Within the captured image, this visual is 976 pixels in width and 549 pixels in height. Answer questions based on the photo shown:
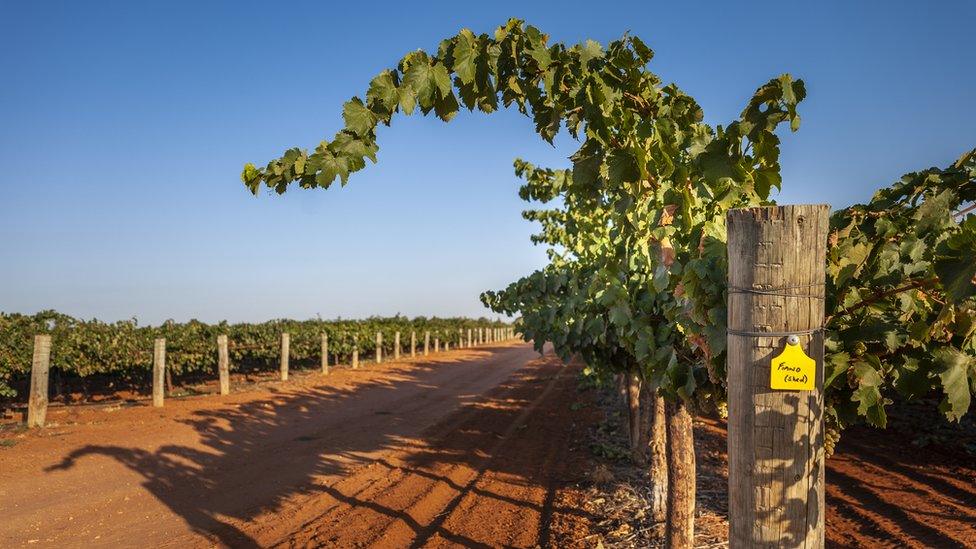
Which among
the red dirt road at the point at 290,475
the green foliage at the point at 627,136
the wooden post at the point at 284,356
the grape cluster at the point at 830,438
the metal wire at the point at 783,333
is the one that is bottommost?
the red dirt road at the point at 290,475

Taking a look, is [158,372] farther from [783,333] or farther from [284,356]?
[783,333]

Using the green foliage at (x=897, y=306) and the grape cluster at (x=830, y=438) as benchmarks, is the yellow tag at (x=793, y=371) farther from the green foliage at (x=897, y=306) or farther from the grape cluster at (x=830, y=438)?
the grape cluster at (x=830, y=438)

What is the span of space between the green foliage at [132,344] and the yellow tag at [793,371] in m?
12.8

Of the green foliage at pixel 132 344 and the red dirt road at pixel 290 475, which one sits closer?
the red dirt road at pixel 290 475

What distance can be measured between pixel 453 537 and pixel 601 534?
1.53m

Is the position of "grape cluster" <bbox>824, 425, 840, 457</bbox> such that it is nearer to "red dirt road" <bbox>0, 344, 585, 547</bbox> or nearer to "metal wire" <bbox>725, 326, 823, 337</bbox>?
"metal wire" <bbox>725, 326, 823, 337</bbox>

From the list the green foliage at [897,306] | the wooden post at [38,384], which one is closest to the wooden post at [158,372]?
the wooden post at [38,384]

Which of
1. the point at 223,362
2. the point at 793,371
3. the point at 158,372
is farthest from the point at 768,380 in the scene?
the point at 223,362

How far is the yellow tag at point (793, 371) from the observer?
213cm

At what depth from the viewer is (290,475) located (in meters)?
9.99

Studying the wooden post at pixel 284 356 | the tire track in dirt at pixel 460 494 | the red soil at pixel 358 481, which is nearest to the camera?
the tire track in dirt at pixel 460 494

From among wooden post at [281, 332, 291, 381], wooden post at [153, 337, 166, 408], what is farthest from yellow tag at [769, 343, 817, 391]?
wooden post at [281, 332, 291, 381]

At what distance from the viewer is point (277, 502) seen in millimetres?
8477

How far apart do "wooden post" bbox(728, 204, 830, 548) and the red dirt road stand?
15.9 feet
